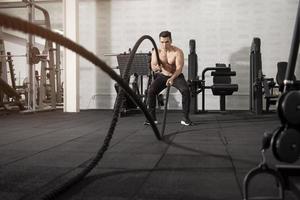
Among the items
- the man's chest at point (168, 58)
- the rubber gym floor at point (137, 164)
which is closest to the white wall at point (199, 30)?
the man's chest at point (168, 58)

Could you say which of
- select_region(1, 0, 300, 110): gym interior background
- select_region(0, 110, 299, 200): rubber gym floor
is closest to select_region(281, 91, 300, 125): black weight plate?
select_region(0, 110, 299, 200): rubber gym floor

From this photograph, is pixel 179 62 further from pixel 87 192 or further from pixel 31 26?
pixel 31 26

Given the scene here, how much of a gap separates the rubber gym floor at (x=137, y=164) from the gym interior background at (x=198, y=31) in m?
3.86

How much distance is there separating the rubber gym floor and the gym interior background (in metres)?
3.86

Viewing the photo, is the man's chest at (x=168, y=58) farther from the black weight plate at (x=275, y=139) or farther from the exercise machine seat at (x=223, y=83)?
the black weight plate at (x=275, y=139)

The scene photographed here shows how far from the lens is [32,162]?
2500 mm

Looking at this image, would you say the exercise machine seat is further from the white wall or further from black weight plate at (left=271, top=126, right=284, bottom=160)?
black weight plate at (left=271, top=126, right=284, bottom=160)

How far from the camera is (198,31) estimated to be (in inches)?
308

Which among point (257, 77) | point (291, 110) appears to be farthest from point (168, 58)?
point (291, 110)

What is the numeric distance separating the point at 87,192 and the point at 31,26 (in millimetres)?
1346

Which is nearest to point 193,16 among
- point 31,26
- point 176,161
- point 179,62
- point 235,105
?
point 235,105

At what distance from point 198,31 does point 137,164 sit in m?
5.90

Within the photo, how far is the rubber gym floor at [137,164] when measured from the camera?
179cm

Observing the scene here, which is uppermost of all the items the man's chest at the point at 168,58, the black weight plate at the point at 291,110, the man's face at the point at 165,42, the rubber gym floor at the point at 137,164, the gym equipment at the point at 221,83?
the man's face at the point at 165,42
